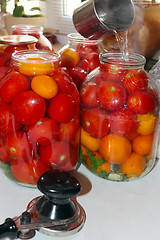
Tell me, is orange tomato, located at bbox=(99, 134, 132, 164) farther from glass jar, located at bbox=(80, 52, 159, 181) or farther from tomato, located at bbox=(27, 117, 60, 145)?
tomato, located at bbox=(27, 117, 60, 145)

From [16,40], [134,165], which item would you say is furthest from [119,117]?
[16,40]

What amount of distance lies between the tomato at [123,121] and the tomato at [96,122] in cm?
1

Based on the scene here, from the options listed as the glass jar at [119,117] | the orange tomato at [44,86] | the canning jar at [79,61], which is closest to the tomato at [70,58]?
the canning jar at [79,61]

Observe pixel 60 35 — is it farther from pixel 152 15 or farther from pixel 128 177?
pixel 128 177

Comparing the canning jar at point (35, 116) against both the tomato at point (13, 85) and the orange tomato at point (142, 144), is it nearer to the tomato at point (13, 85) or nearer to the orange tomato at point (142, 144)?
the tomato at point (13, 85)

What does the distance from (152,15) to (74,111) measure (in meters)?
0.52

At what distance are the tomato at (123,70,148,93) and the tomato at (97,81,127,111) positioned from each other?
14mm

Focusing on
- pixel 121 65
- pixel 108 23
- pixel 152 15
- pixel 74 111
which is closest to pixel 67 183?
pixel 74 111

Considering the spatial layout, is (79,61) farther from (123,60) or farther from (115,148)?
(115,148)

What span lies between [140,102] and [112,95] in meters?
0.06

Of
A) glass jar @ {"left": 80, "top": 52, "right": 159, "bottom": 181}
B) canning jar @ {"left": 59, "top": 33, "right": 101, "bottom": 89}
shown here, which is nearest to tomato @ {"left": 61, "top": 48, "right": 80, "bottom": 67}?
canning jar @ {"left": 59, "top": 33, "right": 101, "bottom": 89}

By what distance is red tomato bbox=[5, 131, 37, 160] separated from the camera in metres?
0.64

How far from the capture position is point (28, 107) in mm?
604

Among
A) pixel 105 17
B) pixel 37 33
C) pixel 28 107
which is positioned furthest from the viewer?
pixel 37 33
